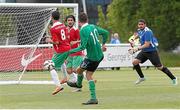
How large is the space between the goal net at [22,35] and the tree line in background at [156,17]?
23881mm

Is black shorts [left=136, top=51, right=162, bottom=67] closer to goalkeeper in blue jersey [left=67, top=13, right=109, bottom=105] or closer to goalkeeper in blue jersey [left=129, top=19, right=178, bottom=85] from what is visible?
goalkeeper in blue jersey [left=129, top=19, right=178, bottom=85]

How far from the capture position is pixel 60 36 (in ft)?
55.3

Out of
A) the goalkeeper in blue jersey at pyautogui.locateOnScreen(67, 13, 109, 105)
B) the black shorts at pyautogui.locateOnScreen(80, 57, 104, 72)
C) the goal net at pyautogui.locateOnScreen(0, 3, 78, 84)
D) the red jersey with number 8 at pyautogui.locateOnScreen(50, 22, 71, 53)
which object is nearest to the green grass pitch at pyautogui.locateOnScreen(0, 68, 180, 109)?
the goalkeeper in blue jersey at pyautogui.locateOnScreen(67, 13, 109, 105)

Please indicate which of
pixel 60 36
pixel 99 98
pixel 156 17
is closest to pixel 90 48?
pixel 99 98

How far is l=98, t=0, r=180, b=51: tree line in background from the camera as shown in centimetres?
5056

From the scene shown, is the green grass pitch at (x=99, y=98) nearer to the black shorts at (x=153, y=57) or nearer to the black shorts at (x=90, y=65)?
the black shorts at (x=90, y=65)

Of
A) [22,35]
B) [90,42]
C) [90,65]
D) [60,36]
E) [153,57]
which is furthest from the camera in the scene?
[22,35]

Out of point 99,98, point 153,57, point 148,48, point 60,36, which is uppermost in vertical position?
point 60,36

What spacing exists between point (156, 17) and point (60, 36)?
34.7m

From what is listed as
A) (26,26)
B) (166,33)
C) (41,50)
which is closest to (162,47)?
(166,33)

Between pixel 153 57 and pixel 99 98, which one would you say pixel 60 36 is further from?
pixel 153 57

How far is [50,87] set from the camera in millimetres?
19031

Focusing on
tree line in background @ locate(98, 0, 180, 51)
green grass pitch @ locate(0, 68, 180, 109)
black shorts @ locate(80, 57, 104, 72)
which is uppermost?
black shorts @ locate(80, 57, 104, 72)

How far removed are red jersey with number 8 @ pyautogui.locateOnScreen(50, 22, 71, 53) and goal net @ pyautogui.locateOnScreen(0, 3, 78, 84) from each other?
12.7 ft
